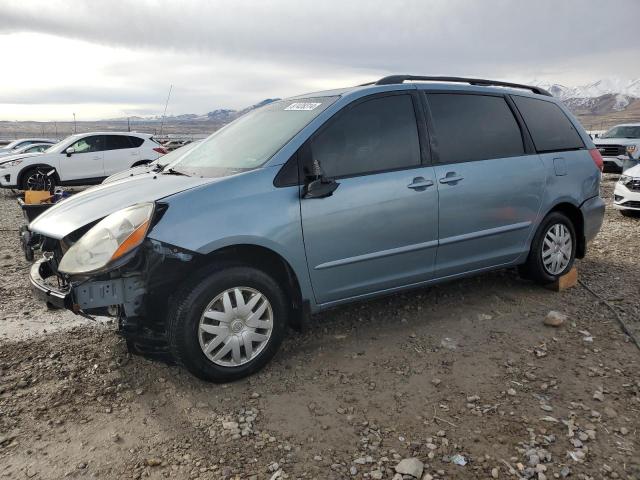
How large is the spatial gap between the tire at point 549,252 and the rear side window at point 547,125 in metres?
0.63

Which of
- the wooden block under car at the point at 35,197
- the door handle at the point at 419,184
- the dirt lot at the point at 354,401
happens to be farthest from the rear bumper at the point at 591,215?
the wooden block under car at the point at 35,197

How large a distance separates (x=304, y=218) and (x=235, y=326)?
77 centimetres

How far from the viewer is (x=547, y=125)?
4.66m

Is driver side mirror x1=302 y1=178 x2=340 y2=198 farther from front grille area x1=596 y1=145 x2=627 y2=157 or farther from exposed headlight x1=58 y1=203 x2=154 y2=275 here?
front grille area x1=596 y1=145 x2=627 y2=157

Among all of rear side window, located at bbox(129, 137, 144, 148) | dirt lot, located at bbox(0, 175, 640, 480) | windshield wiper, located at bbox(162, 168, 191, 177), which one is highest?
rear side window, located at bbox(129, 137, 144, 148)

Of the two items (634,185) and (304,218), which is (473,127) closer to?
(304,218)

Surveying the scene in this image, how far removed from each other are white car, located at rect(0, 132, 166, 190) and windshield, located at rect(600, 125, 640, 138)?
13.9m

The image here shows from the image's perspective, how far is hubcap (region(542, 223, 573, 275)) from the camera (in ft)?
15.2

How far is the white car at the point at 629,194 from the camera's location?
8344 mm

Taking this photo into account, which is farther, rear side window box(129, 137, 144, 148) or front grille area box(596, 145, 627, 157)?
front grille area box(596, 145, 627, 157)

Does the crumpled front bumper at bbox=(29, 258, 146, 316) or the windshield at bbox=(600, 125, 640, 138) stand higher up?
the windshield at bbox=(600, 125, 640, 138)

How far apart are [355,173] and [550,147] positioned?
2141 mm

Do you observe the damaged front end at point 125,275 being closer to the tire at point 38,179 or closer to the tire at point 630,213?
the tire at point 630,213

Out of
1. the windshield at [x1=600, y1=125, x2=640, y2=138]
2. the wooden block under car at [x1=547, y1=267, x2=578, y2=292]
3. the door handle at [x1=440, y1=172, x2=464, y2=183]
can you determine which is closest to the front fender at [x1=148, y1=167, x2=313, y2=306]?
the door handle at [x1=440, y1=172, x2=464, y2=183]
